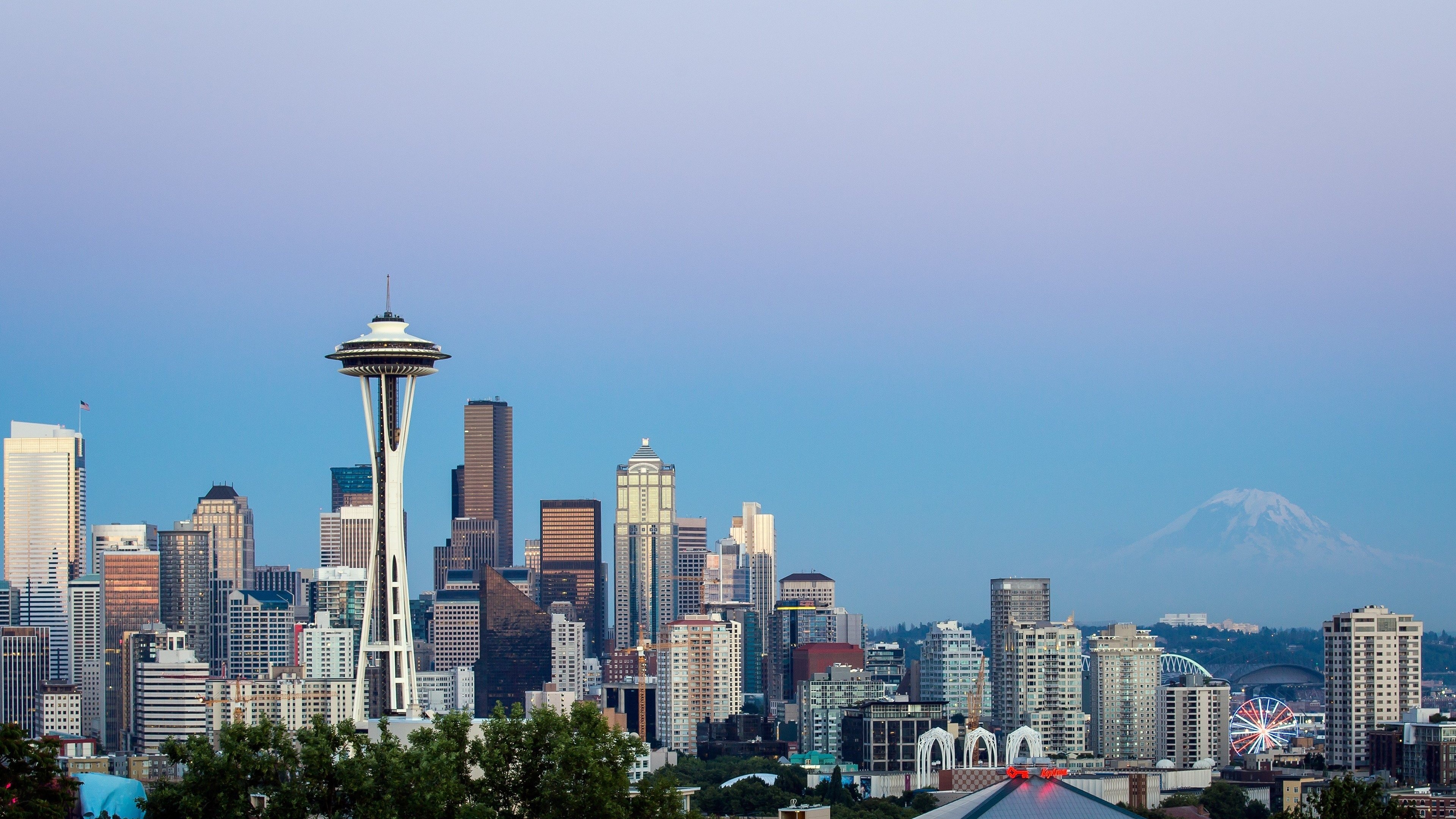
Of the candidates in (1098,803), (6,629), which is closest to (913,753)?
(6,629)

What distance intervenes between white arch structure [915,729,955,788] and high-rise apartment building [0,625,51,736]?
266 feet

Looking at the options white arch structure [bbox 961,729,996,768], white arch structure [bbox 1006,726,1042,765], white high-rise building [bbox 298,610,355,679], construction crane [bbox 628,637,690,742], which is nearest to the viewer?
white arch structure [bbox 1006,726,1042,765]

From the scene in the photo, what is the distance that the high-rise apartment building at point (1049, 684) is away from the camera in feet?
534

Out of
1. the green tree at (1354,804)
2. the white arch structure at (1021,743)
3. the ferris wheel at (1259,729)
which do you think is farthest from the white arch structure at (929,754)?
the green tree at (1354,804)

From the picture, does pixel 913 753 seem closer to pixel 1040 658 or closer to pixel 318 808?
pixel 1040 658

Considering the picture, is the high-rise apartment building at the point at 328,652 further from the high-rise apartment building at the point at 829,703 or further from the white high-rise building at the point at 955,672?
the white high-rise building at the point at 955,672

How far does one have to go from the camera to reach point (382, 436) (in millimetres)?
91438

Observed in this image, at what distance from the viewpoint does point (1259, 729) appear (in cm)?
17425

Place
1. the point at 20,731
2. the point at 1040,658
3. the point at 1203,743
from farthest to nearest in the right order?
the point at 1040,658, the point at 1203,743, the point at 20,731

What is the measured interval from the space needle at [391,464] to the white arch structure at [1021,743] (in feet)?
140

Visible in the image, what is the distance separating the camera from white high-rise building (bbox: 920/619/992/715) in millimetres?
189625

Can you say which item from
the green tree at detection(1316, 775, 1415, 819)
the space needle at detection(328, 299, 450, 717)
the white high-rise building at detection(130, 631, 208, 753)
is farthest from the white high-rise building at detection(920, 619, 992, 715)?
the green tree at detection(1316, 775, 1415, 819)

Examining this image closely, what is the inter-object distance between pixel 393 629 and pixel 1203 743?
271ft

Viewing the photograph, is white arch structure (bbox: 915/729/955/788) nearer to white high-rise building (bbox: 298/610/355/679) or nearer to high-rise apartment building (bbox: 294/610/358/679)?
high-rise apartment building (bbox: 294/610/358/679)
